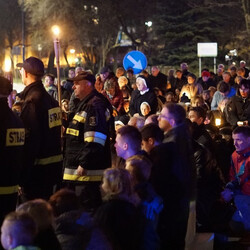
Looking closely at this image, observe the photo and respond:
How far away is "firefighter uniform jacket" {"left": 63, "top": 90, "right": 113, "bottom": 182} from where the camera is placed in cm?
707

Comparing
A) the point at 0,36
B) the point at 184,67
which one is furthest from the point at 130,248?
the point at 0,36

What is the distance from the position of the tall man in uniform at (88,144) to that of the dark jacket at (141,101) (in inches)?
178

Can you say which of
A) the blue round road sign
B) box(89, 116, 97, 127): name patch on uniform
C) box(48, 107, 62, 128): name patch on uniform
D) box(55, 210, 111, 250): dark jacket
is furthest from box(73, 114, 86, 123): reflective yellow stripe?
the blue round road sign

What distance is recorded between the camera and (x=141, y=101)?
12.1 metres

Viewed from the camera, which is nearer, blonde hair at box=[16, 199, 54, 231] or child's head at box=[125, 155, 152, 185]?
blonde hair at box=[16, 199, 54, 231]

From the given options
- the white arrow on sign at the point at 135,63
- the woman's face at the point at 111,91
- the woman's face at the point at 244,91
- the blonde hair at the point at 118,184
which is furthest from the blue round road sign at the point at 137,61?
the blonde hair at the point at 118,184

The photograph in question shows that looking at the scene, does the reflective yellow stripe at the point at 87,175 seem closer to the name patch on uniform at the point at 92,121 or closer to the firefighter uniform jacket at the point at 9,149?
the name patch on uniform at the point at 92,121

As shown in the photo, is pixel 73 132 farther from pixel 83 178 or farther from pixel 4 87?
pixel 4 87

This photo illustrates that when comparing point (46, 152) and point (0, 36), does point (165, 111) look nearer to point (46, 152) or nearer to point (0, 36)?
point (46, 152)

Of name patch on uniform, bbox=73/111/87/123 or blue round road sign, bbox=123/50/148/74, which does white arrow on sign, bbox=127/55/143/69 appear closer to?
blue round road sign, bbox=123/50/148/74

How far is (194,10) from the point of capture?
138 feet

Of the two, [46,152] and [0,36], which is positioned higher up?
[0,36]

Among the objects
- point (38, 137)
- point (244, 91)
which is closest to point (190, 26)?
point (244, 91)

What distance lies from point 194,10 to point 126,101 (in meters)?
29.7
